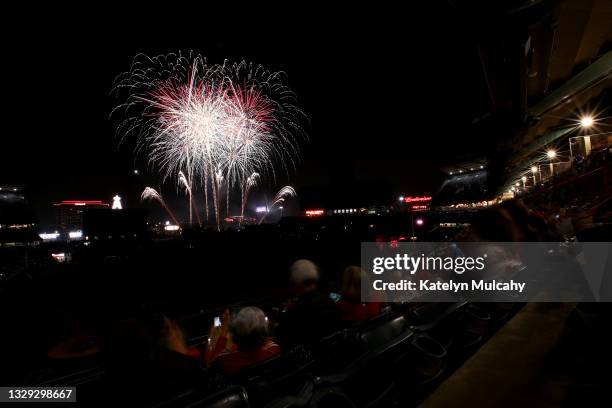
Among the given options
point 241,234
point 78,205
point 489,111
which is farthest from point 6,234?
point 78,205

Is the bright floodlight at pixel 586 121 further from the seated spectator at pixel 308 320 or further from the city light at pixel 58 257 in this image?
the city light at pixel 58 257

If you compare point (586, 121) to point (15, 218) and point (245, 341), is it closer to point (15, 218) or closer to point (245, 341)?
point (245, 341)

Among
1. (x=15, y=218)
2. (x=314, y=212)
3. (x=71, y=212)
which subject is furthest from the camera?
(x=71, y=212)

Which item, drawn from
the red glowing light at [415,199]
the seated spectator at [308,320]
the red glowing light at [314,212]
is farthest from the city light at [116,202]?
the seated spectator at [308,320]

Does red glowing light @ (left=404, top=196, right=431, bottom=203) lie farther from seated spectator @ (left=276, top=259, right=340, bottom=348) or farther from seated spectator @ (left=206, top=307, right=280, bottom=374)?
seated spectator @ (left=206, top=307, right=280, bottom=374)

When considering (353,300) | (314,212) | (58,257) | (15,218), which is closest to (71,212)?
(15,218)
